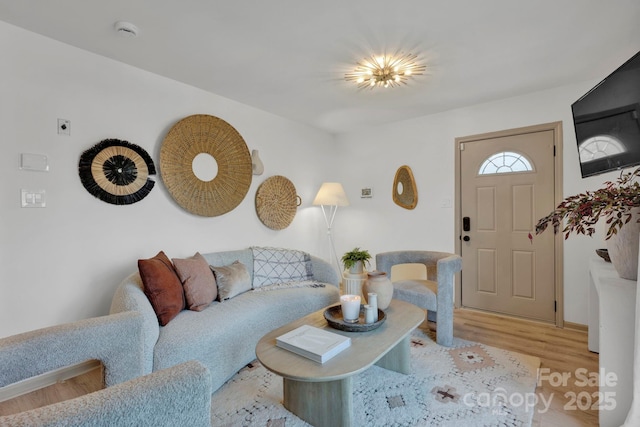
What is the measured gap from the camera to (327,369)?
1.38m

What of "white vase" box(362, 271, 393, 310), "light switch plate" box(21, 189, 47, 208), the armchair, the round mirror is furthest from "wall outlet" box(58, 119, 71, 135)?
the armchair

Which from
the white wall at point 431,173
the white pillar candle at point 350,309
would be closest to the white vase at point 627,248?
the white pillar candle at point 350,309

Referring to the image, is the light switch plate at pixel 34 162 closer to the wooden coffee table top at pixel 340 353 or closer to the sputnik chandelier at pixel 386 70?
the wooden coffee table top at pixel 340 353

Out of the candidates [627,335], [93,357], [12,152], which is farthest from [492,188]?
[12,152]

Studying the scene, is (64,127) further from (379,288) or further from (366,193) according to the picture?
(366,193)

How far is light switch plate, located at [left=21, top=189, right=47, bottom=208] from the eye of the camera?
6.57 ft

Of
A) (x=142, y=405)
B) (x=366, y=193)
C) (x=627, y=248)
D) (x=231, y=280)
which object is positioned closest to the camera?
(x=142, y=405)

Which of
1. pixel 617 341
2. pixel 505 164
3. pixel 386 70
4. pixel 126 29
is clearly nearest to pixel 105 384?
pixel 126 29

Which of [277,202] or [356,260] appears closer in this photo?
[356,260]

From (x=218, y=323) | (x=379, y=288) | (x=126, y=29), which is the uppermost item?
(x=126, y=29)

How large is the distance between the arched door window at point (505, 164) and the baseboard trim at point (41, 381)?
12.5 ft

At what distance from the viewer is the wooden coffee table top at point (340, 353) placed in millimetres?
1353

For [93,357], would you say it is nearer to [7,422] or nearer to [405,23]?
[7,422]

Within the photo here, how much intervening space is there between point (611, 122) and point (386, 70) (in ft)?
5.13
